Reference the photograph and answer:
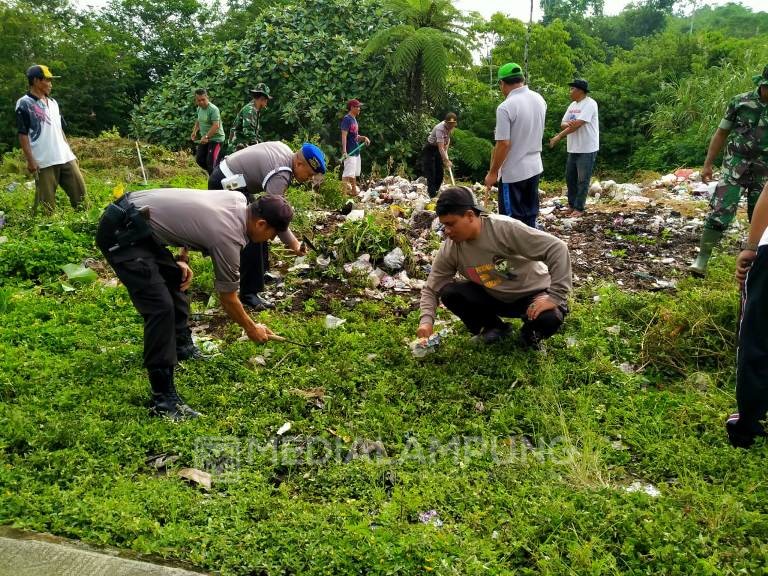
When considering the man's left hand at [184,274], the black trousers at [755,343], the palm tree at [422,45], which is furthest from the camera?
the palm tree at [422,45]

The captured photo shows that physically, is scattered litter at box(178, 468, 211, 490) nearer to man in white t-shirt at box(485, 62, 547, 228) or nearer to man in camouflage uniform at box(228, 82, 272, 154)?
man in white t-shirt at box(485, 62, 547, 228)

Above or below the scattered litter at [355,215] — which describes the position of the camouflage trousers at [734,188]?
above

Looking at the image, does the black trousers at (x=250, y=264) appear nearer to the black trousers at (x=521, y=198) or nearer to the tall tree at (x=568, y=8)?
the black trousers at (x=521, y=198)

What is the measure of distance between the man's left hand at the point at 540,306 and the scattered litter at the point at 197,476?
2.14 m

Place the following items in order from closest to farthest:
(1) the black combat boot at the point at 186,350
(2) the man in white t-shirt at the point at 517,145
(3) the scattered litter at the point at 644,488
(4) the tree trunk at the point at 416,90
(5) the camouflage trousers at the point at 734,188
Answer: (3) the scattered litter at the point at 644,488 → (1) the black combat boot at the point at 186,350 → (5) the camouflage trousers at the point at 734,188 → (2) the man in white t-shirt at the point at 517,145 → (4) the tree trunk at the point at 416,90

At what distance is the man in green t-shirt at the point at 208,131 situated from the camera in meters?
8.63

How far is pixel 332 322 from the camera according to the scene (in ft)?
15.8

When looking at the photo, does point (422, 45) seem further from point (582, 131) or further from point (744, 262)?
point (744, 262)

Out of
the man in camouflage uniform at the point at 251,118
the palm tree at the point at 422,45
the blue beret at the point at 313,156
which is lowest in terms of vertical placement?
the blue beret at the point at 313,156

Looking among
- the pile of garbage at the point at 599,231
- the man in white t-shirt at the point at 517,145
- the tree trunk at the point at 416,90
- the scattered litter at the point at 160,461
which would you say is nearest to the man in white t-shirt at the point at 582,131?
the pile of garbage at the point at 599,231

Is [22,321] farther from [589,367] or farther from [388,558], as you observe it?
[589,367]

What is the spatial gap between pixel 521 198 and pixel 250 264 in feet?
8.64

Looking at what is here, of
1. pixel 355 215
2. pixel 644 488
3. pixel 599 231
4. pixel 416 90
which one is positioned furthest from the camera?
pixel 416 90

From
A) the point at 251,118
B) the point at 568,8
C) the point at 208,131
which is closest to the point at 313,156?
the point at 251,118
